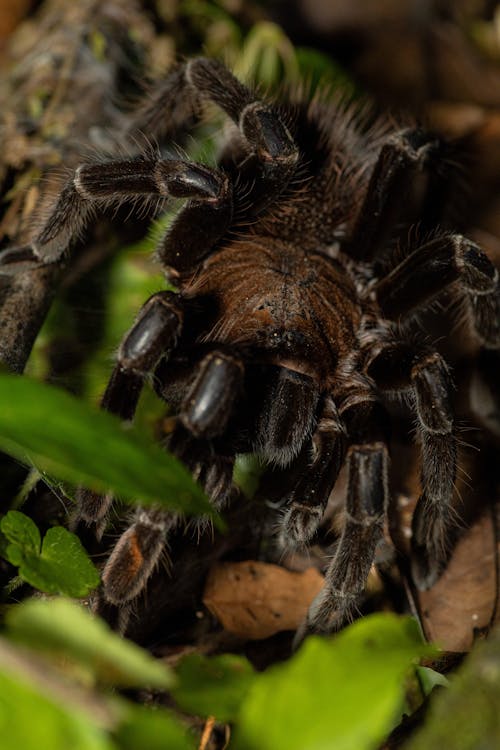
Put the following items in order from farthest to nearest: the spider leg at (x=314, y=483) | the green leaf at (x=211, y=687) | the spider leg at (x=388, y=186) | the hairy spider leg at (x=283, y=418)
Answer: the spider leg at (x=388, y=186) < the hairy spider leg at (x=283, y=418) < the spider leg at (x=314, y=483) < the green leaf at (x=211, y=687)

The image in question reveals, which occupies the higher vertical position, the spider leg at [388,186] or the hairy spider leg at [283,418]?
the spider leg at [388,186]

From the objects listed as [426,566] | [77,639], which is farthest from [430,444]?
[77,639]

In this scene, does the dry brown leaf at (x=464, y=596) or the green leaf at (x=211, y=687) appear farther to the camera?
the dry brown leaf at (x=464, y=596)

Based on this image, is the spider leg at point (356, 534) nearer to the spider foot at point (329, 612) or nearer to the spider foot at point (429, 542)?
the spider foot at point (329, 612)

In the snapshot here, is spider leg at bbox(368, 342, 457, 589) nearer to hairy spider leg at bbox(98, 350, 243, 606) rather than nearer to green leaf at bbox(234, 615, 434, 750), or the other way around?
hairy spider leg at bbox(98, 350, 243, 606)

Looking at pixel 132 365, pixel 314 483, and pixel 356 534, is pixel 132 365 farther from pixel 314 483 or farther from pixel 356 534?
pixel 356 534

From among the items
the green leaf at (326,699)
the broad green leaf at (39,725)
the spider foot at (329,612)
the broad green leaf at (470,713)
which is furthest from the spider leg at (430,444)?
the broad green leaf at (39,725)
